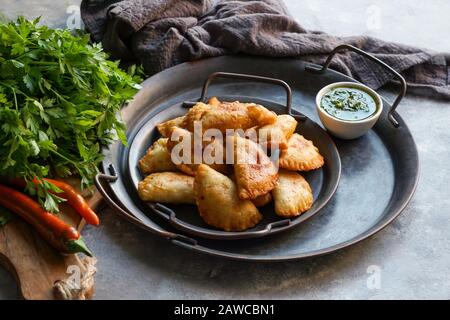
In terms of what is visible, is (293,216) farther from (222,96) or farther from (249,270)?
(222,96)

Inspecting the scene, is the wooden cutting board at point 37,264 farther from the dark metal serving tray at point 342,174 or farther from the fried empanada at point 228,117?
the fried empanada at point 228,117

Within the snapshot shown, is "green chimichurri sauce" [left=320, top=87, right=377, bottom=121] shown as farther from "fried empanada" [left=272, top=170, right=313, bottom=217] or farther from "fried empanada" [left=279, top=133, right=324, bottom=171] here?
"fried empanada" [left=272, top=170, right=313, bottom=217]

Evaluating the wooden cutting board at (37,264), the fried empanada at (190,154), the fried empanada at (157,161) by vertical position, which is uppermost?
the fried empanada at (190,154)

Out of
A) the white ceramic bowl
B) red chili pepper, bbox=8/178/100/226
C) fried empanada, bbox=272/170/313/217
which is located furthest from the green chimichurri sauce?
red chili pepper, bbox=8/178/100/226

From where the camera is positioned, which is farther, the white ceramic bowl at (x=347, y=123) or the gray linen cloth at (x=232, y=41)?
the gray linen cloth at (x=232, y=41)

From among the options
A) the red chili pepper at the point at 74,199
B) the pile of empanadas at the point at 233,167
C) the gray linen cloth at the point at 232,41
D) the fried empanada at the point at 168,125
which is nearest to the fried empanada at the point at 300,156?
the pile of empanadas at the point at 233,167

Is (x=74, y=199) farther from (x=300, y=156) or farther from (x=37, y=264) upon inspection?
(x=300, y=156)

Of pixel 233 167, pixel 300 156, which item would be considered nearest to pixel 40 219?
pixel 233 167
